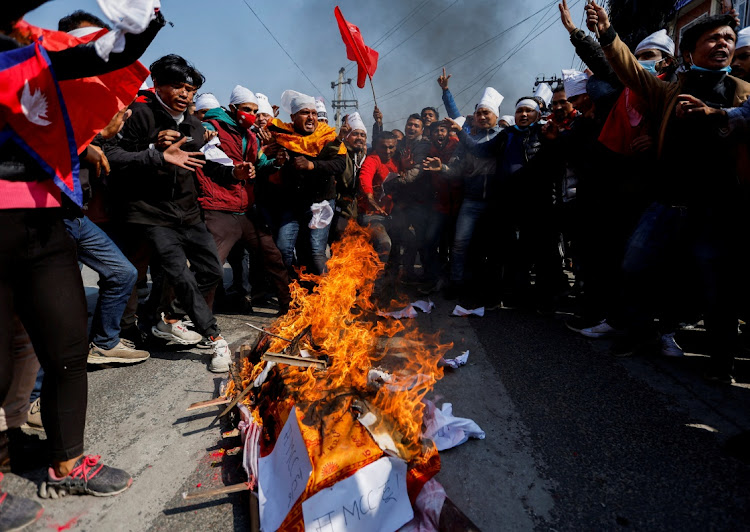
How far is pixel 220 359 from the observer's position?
385 centimetres

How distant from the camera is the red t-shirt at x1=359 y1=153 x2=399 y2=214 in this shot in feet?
21.2

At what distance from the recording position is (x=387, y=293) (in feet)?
20.4

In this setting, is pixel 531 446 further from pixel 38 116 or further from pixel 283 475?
pixel 38 116

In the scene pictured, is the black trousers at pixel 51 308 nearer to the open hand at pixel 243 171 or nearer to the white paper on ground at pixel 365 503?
the white paper on ground at pixel 365 503

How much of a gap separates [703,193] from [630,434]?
2072 millimetres

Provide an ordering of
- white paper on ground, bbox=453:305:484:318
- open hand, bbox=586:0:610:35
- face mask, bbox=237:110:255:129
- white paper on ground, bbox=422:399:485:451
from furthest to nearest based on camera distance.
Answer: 1. white paper on ground, bbox=453:305:484:318
2. face mask, bbox=237:110:255:129
3. open hand, bbox=586:0:610:35
4. white paper on ground, bbox=422:399:485:451

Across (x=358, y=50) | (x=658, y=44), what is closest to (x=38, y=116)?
(x=658, y=44)

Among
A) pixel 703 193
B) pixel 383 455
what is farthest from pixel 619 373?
pixel 383 455

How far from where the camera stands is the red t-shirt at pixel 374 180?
645 cm

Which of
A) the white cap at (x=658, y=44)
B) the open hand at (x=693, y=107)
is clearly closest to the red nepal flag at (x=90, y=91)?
the open hand at (x=693, y=107)

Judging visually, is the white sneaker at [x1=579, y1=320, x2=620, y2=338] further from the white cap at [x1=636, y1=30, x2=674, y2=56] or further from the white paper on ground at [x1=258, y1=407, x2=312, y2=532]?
the white paper on ground at [x1=258, y1=407, x2=312, y2=532]

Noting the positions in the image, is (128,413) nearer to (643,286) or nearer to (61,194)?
(61,194)

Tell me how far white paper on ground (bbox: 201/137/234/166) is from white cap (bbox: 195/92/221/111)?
2.64m

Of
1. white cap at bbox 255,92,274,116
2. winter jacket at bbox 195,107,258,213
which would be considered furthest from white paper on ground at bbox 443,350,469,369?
white cap at bbox 255,92,274,116
